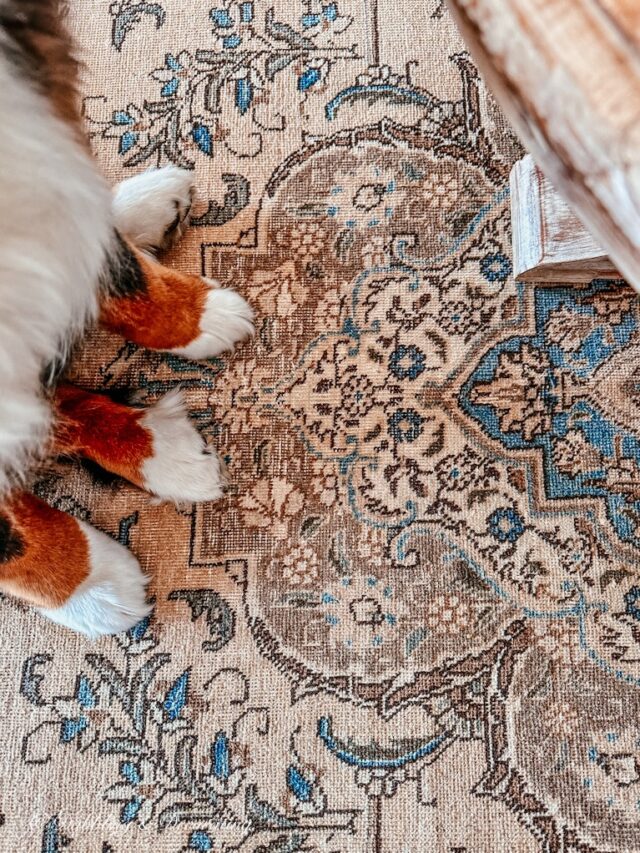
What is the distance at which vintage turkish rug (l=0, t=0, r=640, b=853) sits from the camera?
96cm

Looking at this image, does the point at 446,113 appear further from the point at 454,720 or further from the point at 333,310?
the point at 454,720

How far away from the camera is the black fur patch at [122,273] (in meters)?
0.81

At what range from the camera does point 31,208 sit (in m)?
0.53

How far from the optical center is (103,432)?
984 millimetres

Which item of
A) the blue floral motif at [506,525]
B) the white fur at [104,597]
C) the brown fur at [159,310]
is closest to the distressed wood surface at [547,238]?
the blue floral motif at [506,525]

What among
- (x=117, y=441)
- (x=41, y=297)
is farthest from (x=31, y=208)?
(x=117, y=441)

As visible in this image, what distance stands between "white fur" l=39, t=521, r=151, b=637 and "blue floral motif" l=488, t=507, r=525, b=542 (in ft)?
1.68

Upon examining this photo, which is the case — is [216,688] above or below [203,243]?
below

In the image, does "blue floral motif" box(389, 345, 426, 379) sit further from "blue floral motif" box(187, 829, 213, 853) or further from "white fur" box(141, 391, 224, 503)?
"blue floral motif" box(187, 829, 213, 853)

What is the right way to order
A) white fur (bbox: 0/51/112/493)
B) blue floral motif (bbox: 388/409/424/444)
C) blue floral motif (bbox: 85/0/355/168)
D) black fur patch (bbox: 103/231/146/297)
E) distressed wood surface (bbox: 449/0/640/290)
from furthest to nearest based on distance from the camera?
blue floral motif (bbox: 85/0/355/168)
blue floral motif (bbox: 388/409/424/444)
black fur patch (bbox: 103/231/146/297)
white fur (bbox: 0/51/112/493)
distressed wood surface (bbox: 449/0/640/290)

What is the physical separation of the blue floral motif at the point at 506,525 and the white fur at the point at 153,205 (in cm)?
66

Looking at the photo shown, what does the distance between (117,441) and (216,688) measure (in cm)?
38

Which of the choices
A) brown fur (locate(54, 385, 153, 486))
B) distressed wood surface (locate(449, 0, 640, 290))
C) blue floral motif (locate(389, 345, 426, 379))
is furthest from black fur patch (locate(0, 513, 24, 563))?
distressed wood surface (locate(449, 0, 640, 290))

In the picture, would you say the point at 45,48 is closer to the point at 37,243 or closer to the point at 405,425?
the point at 37,243
